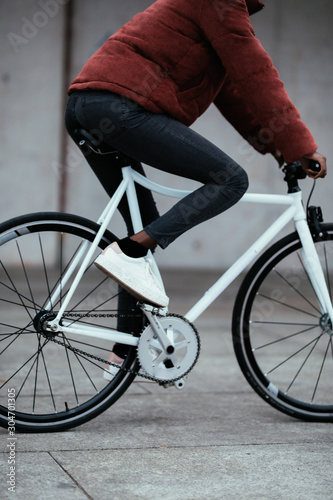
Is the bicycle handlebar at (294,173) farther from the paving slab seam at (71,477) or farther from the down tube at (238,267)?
the paving slab seam at (71,477)

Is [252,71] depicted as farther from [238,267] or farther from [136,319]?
[136,319]

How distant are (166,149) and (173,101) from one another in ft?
0.66

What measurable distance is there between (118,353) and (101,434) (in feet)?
1.20

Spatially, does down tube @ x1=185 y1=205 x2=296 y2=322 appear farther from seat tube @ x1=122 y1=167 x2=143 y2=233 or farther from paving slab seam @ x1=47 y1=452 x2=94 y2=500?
paving slab seam @ x1=47 y1=452 x2=94 y2=500

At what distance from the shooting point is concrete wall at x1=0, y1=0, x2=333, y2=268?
8273 millimetres

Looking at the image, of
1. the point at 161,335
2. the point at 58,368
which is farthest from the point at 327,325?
the point at 58,368

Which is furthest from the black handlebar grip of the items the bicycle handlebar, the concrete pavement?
the concrete pavement

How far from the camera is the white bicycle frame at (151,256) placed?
301 cm

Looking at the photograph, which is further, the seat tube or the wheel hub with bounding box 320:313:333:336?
the wheel hub with bounding box 320:313:333:336

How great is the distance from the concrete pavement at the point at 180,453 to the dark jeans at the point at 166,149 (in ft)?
2.72

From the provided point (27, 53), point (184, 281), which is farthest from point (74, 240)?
point (27, 53)

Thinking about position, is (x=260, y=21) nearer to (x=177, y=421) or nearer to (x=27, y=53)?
(x=27, y=53)

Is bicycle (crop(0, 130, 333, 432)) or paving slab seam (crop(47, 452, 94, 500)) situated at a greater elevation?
bicycle (crop(0, 130, 333, 432))

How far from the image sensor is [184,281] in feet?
26.7
